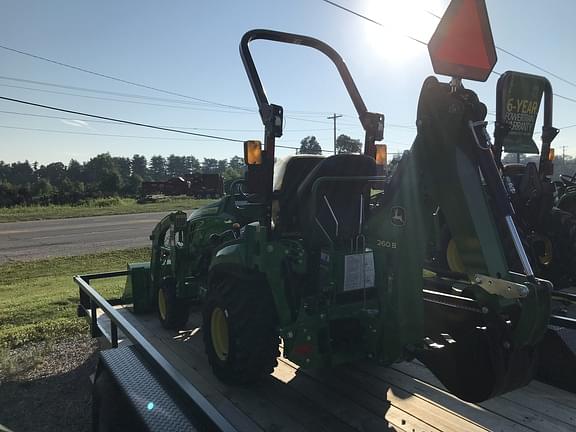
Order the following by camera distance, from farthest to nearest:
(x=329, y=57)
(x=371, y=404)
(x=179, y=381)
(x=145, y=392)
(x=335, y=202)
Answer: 1. (x=329, y=57)
2. (x=335, y=202)
3. (x=371, y=404)
4. (x=145, y=392)
5. (x=179, y=381)

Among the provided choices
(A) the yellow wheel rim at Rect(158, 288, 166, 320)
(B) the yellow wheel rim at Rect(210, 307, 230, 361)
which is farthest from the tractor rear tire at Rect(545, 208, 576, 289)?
(A) the yellow wheel rim at Rect(158, 288, 166, 320)

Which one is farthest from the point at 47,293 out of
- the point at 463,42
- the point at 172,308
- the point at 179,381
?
the point at 463,42

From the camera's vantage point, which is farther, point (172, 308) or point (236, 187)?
point (236, 187)

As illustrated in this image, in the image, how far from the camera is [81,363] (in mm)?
4641

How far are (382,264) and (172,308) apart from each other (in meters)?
2.72

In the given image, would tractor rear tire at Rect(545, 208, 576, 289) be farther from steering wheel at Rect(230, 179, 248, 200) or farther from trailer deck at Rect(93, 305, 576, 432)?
steering wheel at Rect(230, 179, 248, 200)

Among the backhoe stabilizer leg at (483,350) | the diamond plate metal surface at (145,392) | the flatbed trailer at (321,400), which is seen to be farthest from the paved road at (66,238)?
the backhoe stabilizer leg at (483,350)

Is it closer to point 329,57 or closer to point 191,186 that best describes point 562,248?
point 329,57

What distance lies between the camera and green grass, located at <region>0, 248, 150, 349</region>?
17.8 ft

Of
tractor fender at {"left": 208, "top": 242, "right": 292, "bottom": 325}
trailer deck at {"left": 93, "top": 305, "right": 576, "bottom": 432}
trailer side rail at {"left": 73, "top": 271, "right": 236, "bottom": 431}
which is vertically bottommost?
trailer deck at {"left": 93, "top": 305, "right": 576, "bottom": 432}

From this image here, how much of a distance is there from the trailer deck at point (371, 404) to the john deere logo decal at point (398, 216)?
1.27 m

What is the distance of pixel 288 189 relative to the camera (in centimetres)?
354

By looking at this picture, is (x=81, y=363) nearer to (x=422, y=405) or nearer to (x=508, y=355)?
(x=422, y=405)

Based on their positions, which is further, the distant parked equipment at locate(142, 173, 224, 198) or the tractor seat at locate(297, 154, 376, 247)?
the distant parked equipment at locate(142, 173, 224, 198)
